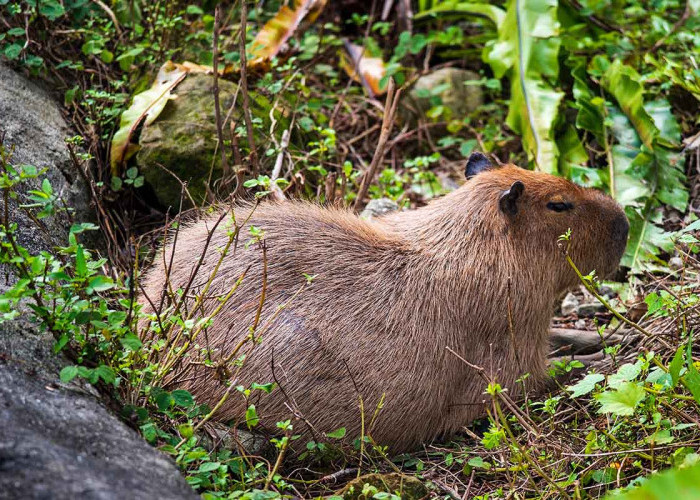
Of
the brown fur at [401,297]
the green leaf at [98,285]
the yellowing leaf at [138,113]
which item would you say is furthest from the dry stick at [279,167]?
the green leaf at [98,285]

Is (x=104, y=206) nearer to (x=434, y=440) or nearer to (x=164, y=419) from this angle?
(x=164, y=419)

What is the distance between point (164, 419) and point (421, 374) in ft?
5.35

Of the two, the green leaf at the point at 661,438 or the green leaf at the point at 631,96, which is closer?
the green leaf at the point at 661,438

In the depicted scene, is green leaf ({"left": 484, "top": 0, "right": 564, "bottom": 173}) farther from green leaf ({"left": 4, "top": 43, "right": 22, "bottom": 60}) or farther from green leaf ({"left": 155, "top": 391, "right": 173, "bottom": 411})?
green leaf ({"left": 155, "top": 391, "right": 173, "bottom": 411})

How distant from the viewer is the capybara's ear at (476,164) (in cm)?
563

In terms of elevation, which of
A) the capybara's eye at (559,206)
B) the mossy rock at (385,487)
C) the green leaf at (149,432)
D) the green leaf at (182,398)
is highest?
the capybara's eye at (559,206)

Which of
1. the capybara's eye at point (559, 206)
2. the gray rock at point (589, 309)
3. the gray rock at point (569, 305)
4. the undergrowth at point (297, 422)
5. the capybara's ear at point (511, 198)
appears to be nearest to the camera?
the undergrowth at point (297, 422)

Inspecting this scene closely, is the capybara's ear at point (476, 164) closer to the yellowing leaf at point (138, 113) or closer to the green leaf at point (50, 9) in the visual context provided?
the yellowing leaf at point (138, 113)

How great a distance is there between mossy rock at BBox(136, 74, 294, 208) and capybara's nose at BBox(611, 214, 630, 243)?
2.72m

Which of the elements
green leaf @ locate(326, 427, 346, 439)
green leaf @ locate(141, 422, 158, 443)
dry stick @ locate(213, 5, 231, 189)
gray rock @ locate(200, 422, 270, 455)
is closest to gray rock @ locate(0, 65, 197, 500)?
green leaf @ locate(141, 422, 158, 443)

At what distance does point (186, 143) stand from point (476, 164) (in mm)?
2293

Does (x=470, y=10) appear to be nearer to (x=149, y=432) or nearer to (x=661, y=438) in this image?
(x=661, y=438)

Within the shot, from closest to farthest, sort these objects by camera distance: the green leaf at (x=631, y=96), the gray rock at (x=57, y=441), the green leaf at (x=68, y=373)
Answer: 1. the gray rock at (x=57, y=441)
2. the green leaf at (x=68, y=373)
3. the green leaf at (x=631, y=96)

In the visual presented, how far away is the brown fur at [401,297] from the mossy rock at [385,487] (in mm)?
693
